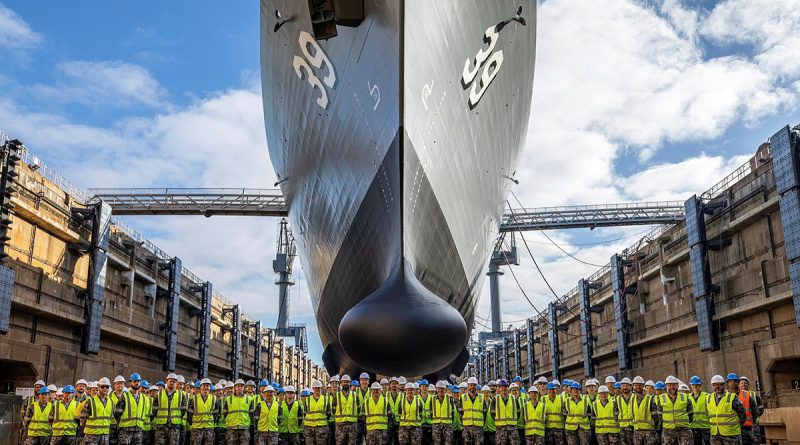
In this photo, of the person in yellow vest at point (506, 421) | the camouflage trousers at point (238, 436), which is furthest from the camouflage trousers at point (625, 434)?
the camouflage trousers at point (238, 436)

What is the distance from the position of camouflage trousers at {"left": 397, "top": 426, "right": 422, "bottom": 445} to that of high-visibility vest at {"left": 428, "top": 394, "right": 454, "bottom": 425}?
243 millimetres

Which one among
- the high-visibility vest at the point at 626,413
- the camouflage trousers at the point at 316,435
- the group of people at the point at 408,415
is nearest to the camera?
the group of people at the point at 408,415

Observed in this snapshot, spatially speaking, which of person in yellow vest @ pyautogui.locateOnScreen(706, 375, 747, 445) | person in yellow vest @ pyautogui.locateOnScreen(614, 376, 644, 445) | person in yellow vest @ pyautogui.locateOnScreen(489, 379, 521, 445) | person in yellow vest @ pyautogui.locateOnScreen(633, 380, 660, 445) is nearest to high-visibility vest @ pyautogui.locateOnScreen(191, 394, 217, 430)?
person in yellow vest @ pyautogui.locateOnScreen(489, 379, 521, 445)

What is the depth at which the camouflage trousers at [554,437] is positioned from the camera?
847 cm

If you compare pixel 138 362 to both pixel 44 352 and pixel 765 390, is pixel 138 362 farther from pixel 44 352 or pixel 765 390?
pixel 765 390

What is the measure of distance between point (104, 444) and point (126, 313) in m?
11.7

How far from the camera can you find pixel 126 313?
1897 cm

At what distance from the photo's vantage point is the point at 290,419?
9047mm

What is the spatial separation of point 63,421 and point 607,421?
7.08 metres

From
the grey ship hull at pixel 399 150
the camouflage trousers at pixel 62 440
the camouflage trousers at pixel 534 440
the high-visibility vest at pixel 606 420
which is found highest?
the grey ship hull at pixel 399 150

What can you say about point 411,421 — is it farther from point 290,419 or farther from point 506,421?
point 290,419

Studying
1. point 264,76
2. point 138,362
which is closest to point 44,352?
point 138,362

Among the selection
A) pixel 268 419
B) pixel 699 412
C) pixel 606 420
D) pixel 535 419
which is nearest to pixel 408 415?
pixel 535 419

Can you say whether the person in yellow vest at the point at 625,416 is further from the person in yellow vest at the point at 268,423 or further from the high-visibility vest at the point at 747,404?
the person in yellow vest at the point at 268,423
